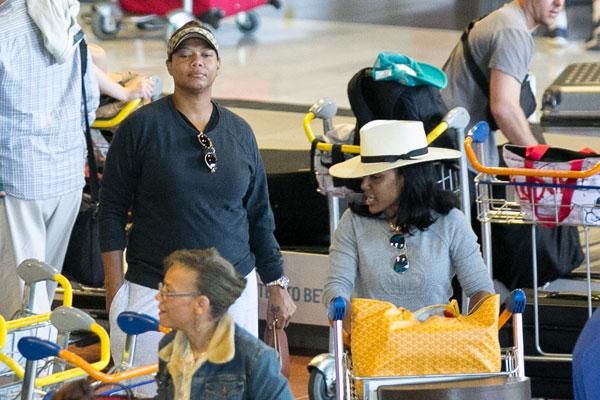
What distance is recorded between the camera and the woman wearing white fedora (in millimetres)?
4727

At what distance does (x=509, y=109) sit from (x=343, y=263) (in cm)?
170

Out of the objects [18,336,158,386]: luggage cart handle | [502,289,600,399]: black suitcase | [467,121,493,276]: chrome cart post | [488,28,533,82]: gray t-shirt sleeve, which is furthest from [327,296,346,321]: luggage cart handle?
[488,28,533,82]: gray t-shirt sleeve

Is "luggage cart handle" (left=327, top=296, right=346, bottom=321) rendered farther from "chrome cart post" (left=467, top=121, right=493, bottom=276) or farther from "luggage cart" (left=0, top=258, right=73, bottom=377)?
"chrome cart post" (left=467, top=121, right=493, bottom=276)

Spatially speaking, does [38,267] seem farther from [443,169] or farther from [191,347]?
[443,169]

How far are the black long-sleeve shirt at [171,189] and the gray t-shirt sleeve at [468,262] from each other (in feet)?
2.38

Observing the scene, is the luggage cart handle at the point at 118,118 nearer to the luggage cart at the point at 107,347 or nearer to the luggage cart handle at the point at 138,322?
the luggage cart at the point at 107,347

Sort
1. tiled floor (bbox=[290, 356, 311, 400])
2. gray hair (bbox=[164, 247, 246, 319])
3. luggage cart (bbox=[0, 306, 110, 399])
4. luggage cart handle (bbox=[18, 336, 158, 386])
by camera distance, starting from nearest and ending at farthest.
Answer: gray hair (bbox=[164, 247, 246, 319])
luggage cart handle (bbox=[18, 336, 158, 386])
luggage cart (bbox=[0, 306, 110, 399])
tiled floor (bbox=[290, 356, 311, 400])

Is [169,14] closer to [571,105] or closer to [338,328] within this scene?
[571,105]

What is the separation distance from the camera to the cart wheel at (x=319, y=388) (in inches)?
217

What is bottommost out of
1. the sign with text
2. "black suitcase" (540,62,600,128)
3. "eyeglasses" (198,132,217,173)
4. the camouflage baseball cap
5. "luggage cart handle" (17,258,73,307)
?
the sign with text

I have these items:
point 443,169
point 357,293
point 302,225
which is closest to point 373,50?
point 302,225

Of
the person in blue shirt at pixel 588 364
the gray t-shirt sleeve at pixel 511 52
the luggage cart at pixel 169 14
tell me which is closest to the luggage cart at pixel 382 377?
the person in blue shirt at pixel 588 364

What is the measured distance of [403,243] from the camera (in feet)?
15.6

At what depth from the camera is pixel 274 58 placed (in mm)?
13906
